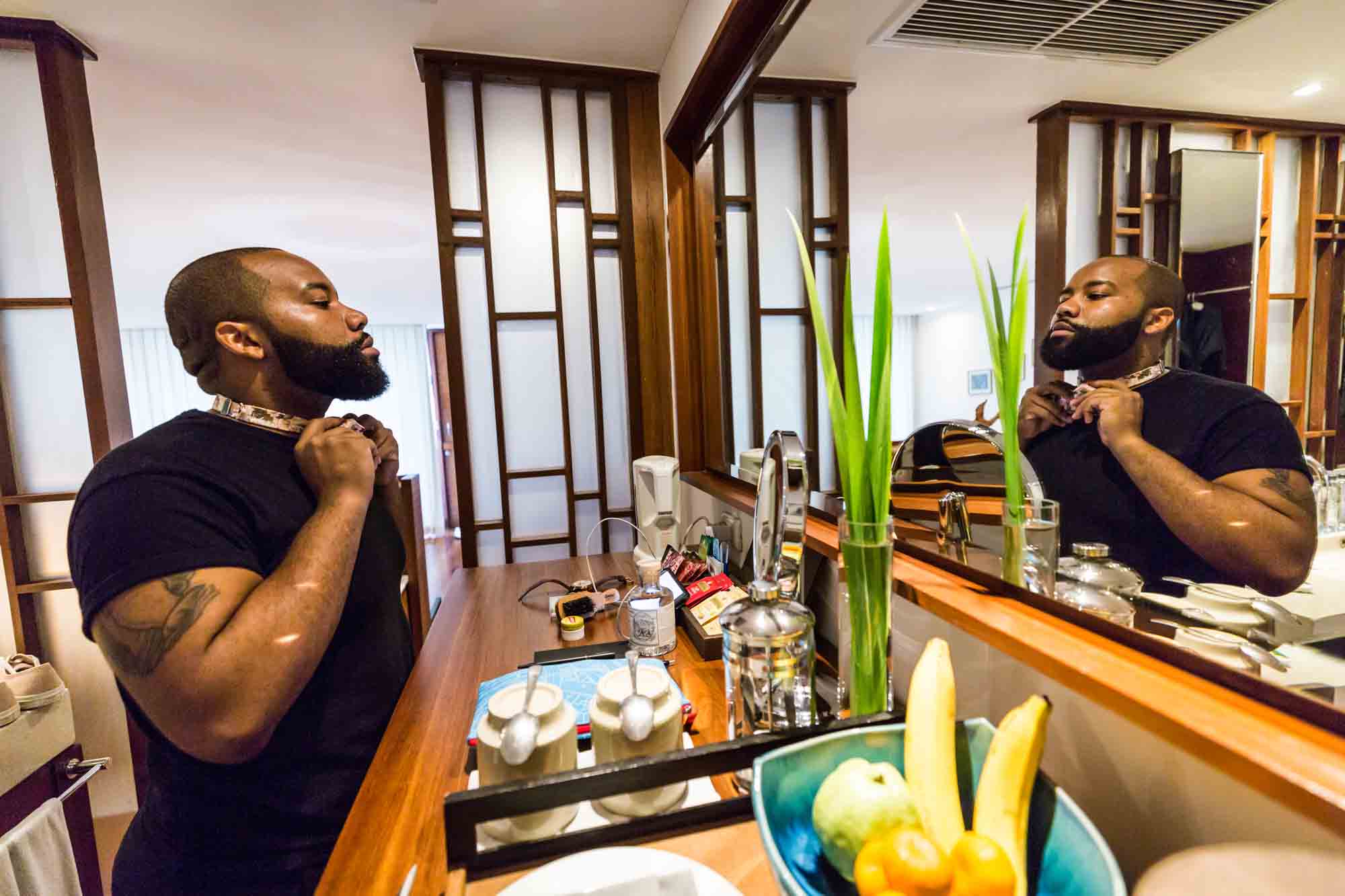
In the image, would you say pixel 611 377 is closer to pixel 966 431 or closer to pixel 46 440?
pixel 966 431

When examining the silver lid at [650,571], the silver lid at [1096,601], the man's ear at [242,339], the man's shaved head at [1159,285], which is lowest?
the silver lid at [650,571]

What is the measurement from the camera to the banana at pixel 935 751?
47cm

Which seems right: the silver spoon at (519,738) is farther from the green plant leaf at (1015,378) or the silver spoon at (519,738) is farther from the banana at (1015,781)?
the green plant leaf at (1015,378)

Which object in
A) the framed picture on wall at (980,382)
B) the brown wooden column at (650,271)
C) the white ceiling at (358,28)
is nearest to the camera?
the framed picture on wall at (980,382)

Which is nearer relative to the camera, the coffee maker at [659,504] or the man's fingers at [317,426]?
the man's fingers at [317,426]

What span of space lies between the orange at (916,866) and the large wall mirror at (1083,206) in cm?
29

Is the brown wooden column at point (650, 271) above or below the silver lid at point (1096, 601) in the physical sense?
above

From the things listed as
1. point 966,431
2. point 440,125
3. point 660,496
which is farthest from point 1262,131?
point 440,125

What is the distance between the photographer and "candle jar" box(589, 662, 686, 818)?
637 mm

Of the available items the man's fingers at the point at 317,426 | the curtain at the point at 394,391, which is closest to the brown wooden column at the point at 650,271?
the man's fingers at the point at 317,426

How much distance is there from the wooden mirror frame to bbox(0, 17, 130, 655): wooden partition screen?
1.85 meters

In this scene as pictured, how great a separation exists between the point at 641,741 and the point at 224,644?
62cm

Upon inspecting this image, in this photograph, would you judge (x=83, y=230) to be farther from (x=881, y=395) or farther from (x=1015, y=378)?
(x=1015, y=378)

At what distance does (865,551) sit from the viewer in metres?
0.63
